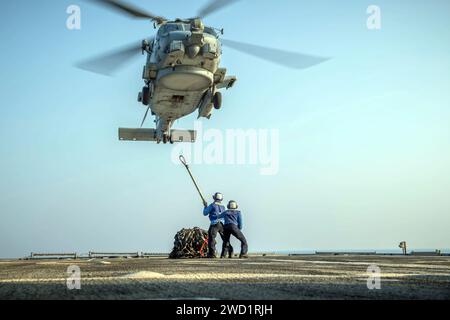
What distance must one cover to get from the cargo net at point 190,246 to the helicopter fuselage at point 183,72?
5.70 metres

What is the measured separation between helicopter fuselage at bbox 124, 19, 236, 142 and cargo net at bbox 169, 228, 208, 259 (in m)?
5.70

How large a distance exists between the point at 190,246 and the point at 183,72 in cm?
639

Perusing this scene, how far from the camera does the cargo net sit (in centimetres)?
1576

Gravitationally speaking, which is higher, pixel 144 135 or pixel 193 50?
pixel 193 50

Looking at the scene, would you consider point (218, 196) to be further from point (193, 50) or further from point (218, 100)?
point (218, 100)

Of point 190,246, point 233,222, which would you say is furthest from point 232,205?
point 190,246

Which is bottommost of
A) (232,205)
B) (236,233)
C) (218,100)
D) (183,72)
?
(236,233)

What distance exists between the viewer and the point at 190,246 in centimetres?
1578

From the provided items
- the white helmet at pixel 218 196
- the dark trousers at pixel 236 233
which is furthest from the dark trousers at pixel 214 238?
the white helmet at pixel 218 196

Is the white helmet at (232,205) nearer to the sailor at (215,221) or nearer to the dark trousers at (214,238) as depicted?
the sailor at (215,221)

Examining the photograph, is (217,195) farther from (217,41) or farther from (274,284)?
(274,284)

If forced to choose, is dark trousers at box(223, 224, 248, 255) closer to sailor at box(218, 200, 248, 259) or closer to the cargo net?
sailor at box(218, 200, 248, 259)

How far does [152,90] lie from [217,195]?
6362 mm
